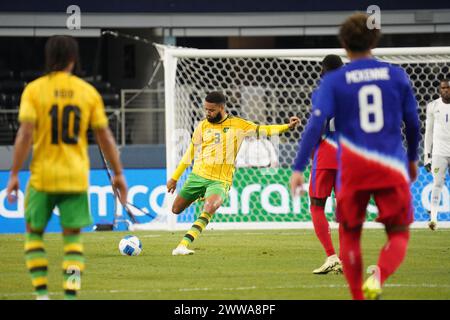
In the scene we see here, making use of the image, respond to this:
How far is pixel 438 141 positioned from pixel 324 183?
5.68 metres

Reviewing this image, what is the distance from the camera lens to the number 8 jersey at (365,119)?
7074 mm

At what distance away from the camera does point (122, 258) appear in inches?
471

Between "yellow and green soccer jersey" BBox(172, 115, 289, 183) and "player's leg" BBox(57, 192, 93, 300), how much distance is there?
539 cm

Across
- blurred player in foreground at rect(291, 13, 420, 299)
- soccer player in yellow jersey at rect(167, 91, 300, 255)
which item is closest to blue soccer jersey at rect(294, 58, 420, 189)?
blurred player in foreground at rect(291, 13, 420, 299)

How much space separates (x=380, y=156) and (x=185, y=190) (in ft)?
19.3

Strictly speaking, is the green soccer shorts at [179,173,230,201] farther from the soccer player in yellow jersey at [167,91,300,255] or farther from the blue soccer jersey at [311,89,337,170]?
the blue soccer jersey at [311,89,337,170]

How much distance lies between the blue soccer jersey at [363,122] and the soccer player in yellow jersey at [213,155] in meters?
5.27

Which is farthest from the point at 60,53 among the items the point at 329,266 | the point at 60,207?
the point at 329,266

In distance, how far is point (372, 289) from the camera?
7039 millimetres

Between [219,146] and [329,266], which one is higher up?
[219,146]

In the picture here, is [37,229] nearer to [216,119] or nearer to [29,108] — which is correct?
[29,108]

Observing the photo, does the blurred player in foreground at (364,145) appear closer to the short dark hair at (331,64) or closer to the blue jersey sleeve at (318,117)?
the blue jersey sleeve at (318,117)

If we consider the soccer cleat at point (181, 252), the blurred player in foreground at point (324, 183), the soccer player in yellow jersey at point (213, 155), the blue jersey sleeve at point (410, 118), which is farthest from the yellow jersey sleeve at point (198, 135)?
the blue jersey sleeve at point (410, 118)

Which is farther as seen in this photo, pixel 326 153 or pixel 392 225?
pixel 326 153
